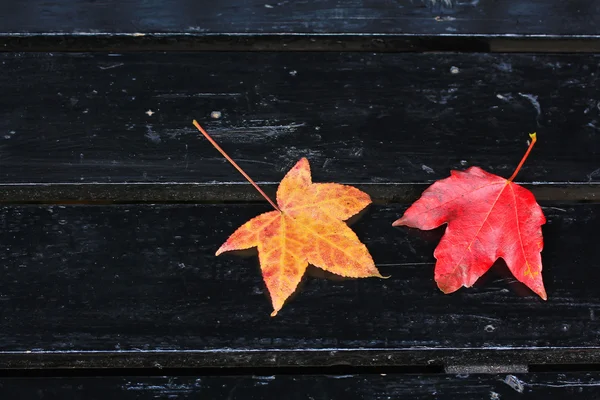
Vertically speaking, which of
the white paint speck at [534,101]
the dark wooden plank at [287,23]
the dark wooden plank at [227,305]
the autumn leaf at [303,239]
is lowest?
the dark wooden plank at [227,305]

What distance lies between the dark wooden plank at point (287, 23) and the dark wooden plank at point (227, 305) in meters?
0.28

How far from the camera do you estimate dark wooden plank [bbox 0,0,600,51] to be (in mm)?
932

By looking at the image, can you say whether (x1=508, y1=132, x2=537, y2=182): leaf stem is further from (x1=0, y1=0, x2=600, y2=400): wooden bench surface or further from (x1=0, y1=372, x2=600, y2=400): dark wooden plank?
(x1=0, y1=372, x2=600, y2=400): dark wooden plank

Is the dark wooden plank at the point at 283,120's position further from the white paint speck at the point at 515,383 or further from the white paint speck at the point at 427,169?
the white paint speck at the point at 515,383

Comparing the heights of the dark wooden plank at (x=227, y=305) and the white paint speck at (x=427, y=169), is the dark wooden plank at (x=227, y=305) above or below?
below

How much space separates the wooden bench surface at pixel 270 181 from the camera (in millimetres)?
832

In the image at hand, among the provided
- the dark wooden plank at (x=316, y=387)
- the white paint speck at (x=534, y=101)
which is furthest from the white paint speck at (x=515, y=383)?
the white paint speck at (x=534, y=101)

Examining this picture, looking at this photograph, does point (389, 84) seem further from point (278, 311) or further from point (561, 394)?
point (561, 394)

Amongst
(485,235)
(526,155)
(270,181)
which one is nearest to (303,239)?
(270,181)

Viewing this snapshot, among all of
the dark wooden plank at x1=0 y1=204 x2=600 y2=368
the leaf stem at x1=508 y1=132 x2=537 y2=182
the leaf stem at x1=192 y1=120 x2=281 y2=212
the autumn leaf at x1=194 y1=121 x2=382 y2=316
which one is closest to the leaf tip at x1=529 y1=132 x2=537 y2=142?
the leaf stem at x1=508 y1=132 x2=537 y2=182

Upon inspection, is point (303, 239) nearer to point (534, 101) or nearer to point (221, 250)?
point (221, 250)

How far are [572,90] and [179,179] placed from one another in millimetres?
586

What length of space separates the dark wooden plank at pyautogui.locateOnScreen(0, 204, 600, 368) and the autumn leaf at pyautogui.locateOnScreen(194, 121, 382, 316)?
1.6 inches

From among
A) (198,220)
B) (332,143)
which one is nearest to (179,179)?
(198,220)
